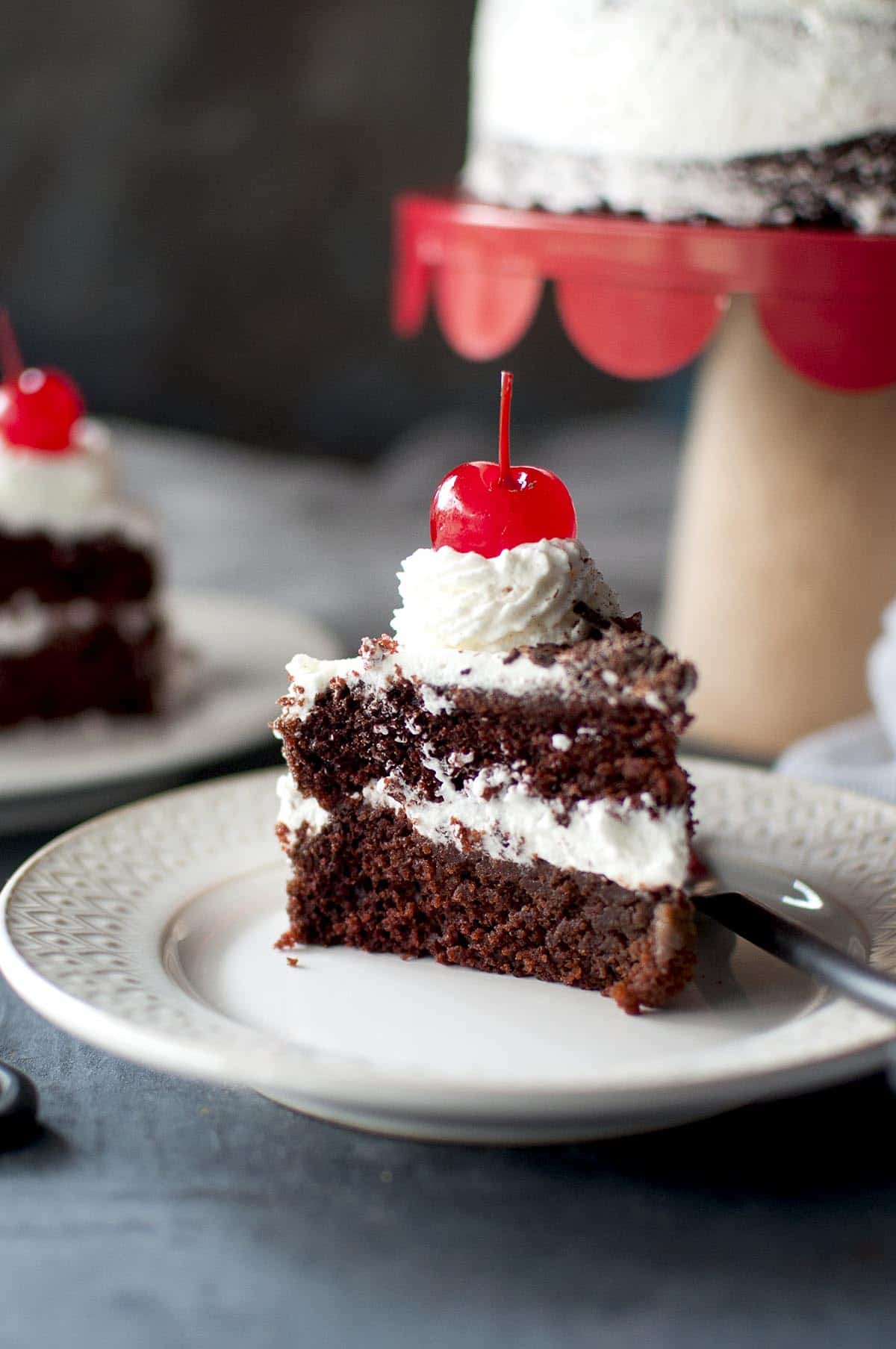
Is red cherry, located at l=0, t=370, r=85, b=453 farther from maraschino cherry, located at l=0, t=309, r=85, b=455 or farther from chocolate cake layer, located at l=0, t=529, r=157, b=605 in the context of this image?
chocolate cake layer, located at l=0, t=529, r=157, b=605

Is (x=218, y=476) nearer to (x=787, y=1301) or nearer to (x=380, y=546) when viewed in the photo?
(x=380, y=546)

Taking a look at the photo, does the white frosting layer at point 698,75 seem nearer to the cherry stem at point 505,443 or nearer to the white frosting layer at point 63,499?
the cherry stem at point 505,443

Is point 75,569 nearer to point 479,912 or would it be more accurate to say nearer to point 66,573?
point 66,573

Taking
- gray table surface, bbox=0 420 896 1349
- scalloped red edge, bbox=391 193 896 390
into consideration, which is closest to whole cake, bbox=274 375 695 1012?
gray table surface, bbox=0 420 896 1349

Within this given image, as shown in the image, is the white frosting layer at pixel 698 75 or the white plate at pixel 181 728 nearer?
the white frosting layer at pixel 698 75

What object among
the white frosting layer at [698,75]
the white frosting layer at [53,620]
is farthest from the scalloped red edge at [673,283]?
the white frosting layer at [53,620]

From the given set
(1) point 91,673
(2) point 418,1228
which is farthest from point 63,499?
(2) point 418,1228

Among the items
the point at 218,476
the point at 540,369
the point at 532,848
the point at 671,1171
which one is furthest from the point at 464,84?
the point at 671,1171
